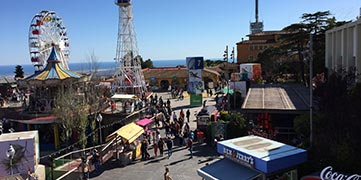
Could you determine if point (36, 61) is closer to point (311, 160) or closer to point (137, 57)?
point (137, 57)

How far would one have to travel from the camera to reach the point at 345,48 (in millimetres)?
20406

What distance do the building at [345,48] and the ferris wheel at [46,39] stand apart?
1016 inches

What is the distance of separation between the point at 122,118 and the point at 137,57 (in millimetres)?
17083

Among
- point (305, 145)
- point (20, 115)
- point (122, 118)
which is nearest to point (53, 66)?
point (20, 115)

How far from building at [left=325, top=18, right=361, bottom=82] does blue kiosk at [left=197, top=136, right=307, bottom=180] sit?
746 centimetres

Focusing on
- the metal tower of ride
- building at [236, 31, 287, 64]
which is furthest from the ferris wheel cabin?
building at [236, 31, 287, 64]

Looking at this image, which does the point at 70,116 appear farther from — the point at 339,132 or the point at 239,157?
the point at 339,132

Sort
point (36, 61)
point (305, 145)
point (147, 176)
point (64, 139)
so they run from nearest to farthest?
1. point (305, 145)
2. point (147, 176)
3. point (64, 139)
4. point (36, 61)

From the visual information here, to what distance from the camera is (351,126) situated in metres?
11.3

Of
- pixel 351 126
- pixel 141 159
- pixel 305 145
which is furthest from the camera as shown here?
pixel 141 159

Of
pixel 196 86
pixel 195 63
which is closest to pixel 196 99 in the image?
pixel 196 86

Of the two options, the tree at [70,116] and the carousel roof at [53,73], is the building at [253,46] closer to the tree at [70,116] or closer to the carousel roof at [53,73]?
the carousel roof at [53,73]

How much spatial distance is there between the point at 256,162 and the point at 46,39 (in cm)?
3549

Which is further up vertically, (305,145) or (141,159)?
(305,145)
